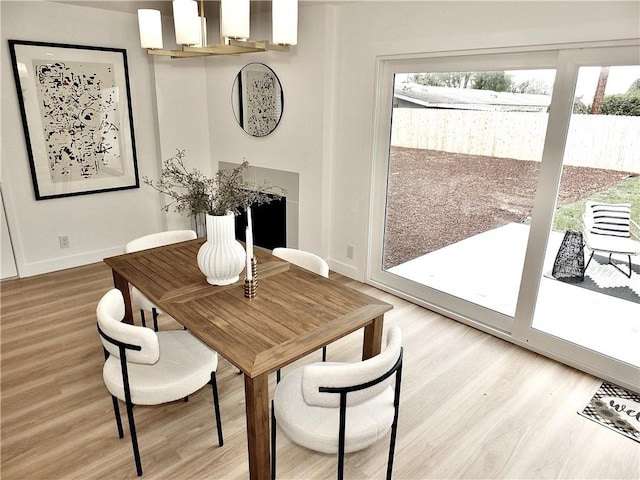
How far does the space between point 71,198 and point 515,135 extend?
13.1 ft

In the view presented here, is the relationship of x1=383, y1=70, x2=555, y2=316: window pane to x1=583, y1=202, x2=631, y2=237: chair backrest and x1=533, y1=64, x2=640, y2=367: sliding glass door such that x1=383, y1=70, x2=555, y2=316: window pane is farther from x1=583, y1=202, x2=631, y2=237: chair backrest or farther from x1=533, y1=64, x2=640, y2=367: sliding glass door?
x1=583, y1=202, x2=631, y2=237: chair backrest

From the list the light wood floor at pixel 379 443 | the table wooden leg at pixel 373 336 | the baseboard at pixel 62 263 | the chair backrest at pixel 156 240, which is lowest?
the light wood floor at pixel 379 443

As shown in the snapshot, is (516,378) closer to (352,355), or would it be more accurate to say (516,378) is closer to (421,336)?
(421,336)

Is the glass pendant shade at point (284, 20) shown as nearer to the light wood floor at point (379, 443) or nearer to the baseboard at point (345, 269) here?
the light wood floor at point (379, 443)

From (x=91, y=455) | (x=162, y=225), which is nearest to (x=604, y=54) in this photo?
(x=91, y=455)

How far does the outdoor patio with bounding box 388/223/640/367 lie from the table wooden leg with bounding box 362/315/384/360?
1475mm

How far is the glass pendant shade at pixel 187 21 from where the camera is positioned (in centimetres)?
205

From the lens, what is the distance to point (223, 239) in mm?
2170

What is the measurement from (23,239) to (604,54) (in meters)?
4.73

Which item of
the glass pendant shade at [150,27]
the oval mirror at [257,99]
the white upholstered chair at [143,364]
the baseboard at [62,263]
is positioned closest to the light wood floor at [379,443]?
the white upholstered chair at [143,364]

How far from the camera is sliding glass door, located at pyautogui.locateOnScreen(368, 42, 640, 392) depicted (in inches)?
104

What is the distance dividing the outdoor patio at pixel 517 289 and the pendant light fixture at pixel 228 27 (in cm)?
204

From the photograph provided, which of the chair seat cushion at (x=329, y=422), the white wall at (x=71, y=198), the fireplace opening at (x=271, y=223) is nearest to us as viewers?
the chair seat cushion at (x=329, y=422)

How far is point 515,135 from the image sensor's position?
9.59 feet
